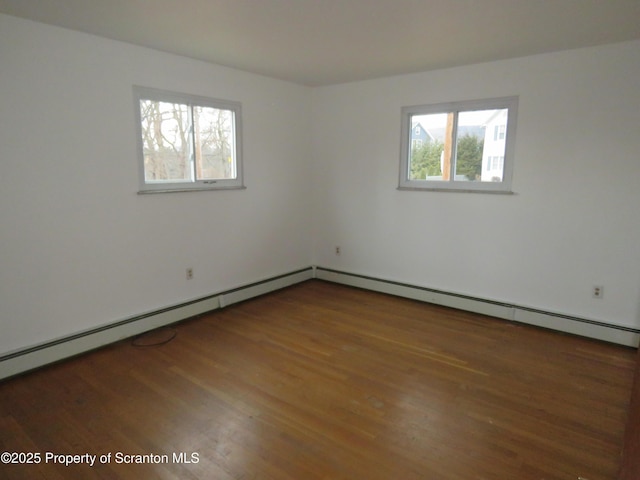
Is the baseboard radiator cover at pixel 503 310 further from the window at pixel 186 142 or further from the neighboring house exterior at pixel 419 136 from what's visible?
the window at pixel 186 142

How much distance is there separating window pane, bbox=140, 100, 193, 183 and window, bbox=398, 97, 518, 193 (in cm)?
233

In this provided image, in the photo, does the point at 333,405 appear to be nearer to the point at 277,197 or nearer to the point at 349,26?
the point at 349,26

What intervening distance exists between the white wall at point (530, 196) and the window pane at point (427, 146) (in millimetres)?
181

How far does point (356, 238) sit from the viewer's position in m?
4.90

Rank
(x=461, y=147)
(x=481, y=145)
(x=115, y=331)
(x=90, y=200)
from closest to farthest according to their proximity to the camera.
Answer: (x=90, y=200), (x=115, y=331), (x=481, y=145), (x=461, y=147)

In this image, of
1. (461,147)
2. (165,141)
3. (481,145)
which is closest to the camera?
(165,141)

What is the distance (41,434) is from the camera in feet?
7.18

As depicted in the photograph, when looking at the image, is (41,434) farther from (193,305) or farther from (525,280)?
(525,280)

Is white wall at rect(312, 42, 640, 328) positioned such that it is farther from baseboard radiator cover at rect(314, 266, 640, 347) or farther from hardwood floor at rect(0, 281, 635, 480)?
hardwood floor at rect(0, 281, 635, 480)

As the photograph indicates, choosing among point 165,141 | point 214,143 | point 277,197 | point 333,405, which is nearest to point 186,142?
point 165,141

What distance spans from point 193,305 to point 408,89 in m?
3.23

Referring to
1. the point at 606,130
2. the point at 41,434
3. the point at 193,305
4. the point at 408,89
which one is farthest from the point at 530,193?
the point at 41,434

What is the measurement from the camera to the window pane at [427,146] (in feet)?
13.5

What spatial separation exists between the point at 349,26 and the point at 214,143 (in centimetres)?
191
